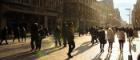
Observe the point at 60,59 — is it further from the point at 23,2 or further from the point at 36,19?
the point at 36,19

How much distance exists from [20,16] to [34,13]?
4758 mm

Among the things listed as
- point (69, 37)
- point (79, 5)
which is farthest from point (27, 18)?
point (79, 5)

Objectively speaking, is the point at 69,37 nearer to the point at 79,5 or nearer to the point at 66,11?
the point at 66,11

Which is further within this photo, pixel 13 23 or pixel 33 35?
pixel 13 23

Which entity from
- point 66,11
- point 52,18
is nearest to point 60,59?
point 52,18

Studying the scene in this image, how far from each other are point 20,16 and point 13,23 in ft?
8.26

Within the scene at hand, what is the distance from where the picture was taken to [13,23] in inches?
1654

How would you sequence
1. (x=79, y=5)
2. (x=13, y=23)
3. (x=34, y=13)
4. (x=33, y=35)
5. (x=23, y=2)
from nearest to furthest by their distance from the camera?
(x=33, y=35) → (x=13, y=23) → (x=23, y=2) → (x=34, y=13) → (x=79, y=5)

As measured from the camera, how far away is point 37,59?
17828 mm

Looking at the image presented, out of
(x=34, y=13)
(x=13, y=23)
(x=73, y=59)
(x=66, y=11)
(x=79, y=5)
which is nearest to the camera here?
(x=73, y=59)

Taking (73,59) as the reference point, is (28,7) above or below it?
above

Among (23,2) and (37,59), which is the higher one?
(23,2)

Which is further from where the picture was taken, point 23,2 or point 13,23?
point 23,2

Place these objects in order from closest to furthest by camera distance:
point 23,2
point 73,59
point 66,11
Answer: point 73,59 → point 23,2 → point 66,11
